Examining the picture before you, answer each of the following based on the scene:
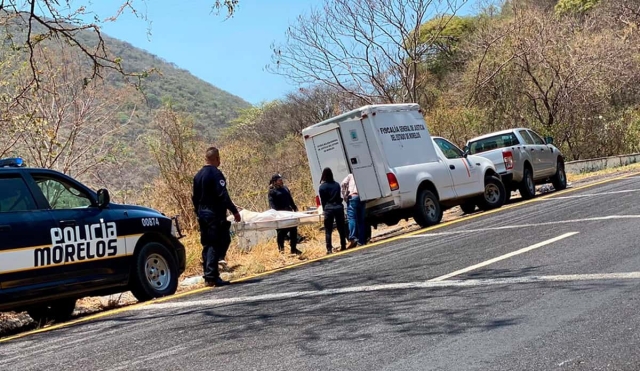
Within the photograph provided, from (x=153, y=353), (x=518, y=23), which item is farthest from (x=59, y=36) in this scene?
(x=518, y=23)

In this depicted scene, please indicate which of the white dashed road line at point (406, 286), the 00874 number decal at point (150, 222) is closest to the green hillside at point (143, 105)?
the 00874 number decal at point (150, 222)

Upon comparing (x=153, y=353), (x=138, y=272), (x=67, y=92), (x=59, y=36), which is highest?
(x=67, y=92)

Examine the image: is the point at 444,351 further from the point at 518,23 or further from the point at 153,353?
the point at 518,23

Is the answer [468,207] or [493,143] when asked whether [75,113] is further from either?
[493,143]

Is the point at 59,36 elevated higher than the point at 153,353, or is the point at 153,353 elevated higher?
the point at 59,36

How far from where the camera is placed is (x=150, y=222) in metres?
9.95

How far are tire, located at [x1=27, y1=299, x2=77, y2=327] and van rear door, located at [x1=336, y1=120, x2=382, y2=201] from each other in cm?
711

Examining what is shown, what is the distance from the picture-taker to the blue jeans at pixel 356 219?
14.7m

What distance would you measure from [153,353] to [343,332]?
58.4 inches

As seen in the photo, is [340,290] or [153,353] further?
[340,290]

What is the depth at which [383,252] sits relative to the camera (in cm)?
1173

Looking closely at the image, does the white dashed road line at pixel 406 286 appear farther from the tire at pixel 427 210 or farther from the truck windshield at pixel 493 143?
the truck windshield at pixel 493 143

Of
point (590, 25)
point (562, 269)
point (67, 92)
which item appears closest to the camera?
point (562, 269)

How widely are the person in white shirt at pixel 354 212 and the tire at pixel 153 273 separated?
508 centimetres
